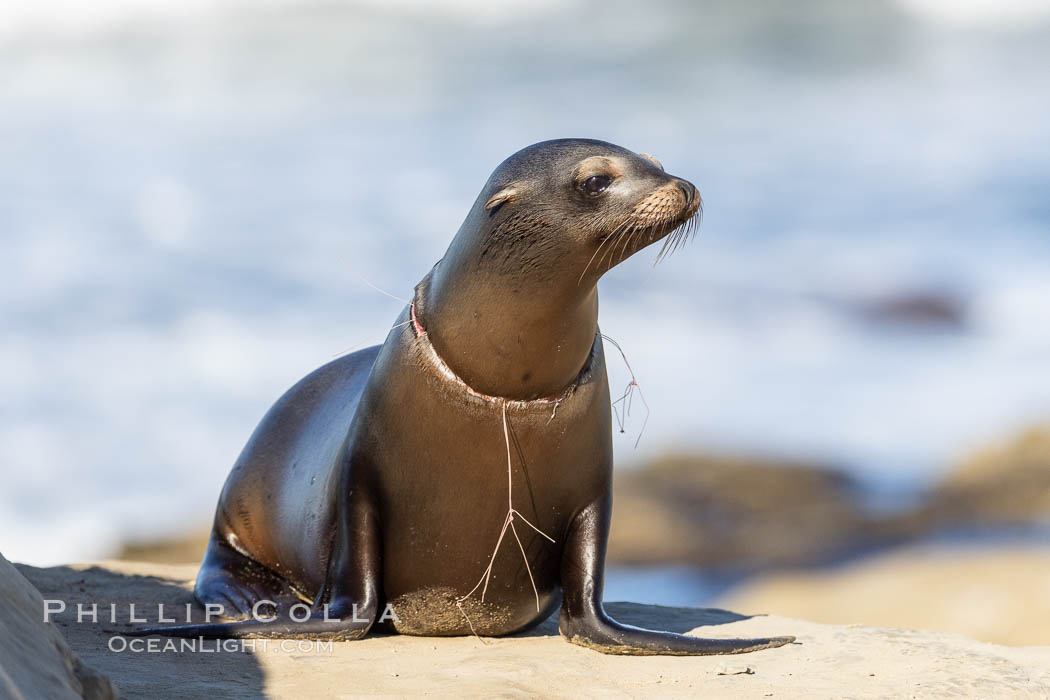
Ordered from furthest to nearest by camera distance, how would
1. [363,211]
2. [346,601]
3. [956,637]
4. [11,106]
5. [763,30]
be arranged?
1. [763,30]
2. [11,106]
3. [363,211]
4. [956,637]
5. [346,601]

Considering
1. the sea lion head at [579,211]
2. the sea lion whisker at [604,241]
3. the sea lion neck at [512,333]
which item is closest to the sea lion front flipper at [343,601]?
the sea lion neck at [512,333]

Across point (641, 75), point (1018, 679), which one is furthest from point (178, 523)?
point (641, 75)

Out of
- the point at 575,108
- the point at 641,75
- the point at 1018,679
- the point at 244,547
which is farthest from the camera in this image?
the point at 641,75

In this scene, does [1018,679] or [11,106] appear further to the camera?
[11,106]

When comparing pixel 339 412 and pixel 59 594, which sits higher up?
pixel 339 412

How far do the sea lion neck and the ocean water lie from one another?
891 cm

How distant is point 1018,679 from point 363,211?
2064 centimetres

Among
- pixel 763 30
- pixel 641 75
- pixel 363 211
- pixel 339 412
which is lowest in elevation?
pixel 339 412

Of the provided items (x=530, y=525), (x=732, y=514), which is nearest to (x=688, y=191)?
(x=530, y=525)

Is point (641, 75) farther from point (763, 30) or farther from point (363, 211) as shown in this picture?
point (363, 211)

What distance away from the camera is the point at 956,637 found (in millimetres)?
5344

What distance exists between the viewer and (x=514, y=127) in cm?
2898

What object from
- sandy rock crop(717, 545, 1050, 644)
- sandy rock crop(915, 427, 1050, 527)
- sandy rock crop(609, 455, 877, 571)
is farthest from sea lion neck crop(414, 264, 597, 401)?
sandy rock crop(915, 427, 1050, 527)

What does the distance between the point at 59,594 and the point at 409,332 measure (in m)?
1.95
